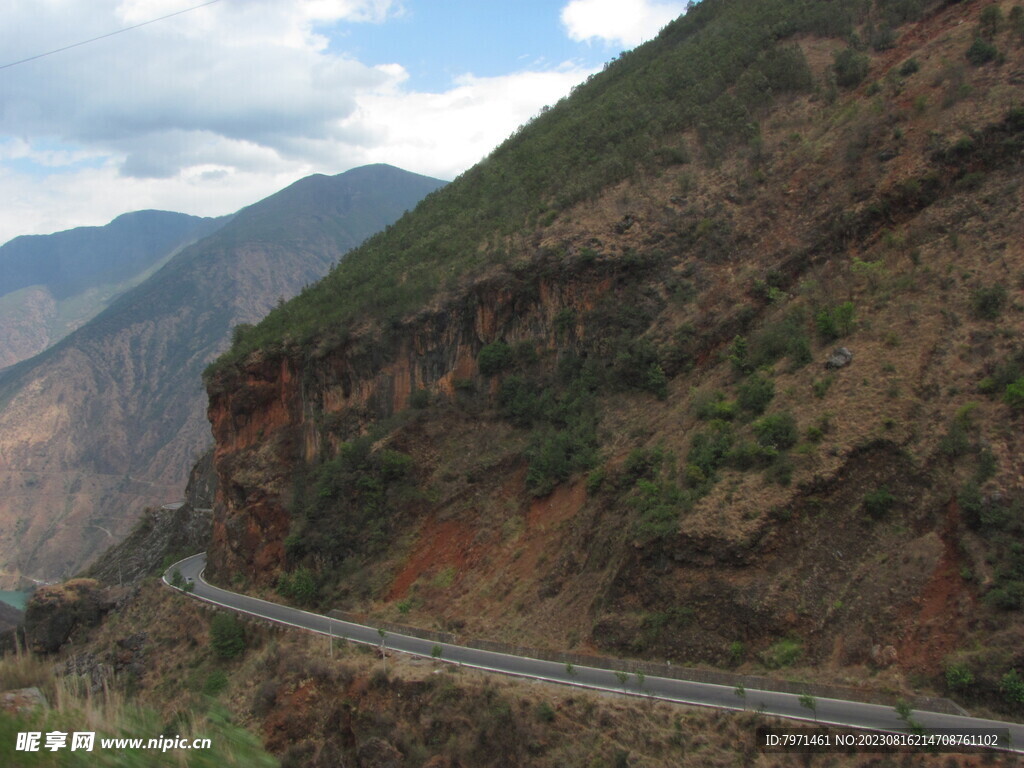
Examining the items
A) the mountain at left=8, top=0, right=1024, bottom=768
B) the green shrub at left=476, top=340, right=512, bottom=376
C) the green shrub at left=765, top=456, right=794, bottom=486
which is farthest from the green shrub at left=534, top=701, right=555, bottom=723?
the green shrub at left=476, top=340, right=512, bottom=376

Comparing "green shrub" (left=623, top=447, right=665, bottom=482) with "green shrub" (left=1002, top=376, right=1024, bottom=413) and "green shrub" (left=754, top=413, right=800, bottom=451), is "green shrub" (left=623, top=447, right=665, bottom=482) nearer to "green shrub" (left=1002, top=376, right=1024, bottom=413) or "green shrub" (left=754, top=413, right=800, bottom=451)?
"green shrub" (left=754, top=413, right=800, bottom=451)

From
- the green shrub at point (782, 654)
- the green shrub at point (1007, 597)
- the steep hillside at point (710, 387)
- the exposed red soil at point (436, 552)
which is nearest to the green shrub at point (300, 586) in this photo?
the steep hillside at point (710, 387)

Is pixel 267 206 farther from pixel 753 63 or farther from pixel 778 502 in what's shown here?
pixel 778 502

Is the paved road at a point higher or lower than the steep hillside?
lower

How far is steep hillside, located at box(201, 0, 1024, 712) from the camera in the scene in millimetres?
16234

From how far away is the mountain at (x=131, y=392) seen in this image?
9019cm

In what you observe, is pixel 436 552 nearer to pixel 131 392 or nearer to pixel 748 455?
pixel 748 455

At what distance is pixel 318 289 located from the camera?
39438 millimetres

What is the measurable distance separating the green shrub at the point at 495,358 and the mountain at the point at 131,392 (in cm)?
7143

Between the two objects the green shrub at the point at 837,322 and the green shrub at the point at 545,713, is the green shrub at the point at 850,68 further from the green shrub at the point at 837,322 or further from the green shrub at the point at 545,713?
the green shrub at the point at 545,713

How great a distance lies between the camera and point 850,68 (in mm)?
28516

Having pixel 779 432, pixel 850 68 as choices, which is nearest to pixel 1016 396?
pixel 779 432

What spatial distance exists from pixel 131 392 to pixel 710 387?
4403 inches

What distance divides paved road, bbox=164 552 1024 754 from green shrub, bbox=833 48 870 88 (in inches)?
927
